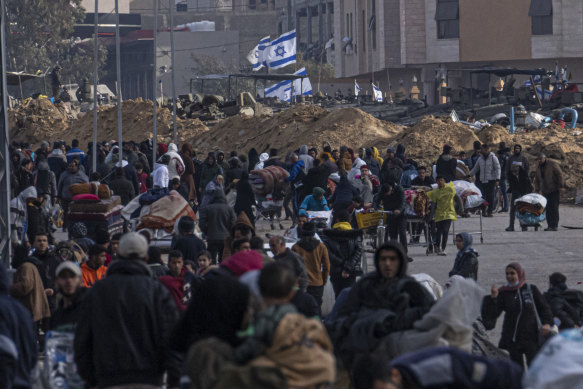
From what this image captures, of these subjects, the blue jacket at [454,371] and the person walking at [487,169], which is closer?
the blue jacket at [454,371]

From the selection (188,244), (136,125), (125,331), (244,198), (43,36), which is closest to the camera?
(125,331)

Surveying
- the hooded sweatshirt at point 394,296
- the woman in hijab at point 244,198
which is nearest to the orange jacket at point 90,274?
the hooded sweatshirt at point 394,296

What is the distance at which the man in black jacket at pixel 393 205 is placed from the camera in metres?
16.9

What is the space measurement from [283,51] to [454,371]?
58.2 meters

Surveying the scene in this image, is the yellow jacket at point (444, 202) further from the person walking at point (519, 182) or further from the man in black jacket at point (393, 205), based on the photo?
the person walking at point (519, 182)

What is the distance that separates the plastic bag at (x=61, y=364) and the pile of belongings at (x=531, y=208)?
47.9 ft

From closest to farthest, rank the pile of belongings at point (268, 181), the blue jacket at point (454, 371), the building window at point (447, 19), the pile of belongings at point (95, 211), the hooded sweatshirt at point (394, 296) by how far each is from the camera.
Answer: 1. the blue jacket at point (454, 371)
2. the hooded sweatshirt at point (394, 296)
3. the pile of belongings at point (95, 211)
4. the pile of belongings at point (268, 181)
5. the building window at point (447, 19)

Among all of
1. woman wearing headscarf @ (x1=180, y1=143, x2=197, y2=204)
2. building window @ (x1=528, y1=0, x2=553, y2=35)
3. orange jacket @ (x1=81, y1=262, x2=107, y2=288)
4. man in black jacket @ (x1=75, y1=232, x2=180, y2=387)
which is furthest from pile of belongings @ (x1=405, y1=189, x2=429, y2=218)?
building window @ (x1=528, y1=0, x2=553, y2=35)

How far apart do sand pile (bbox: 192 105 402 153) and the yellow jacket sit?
18.4 meters

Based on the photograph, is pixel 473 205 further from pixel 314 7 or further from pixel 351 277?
pixel 314 7

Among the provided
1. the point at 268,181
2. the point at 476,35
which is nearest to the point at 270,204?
the point at 268,181

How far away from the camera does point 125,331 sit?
6.27m

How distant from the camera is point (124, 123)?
47.6 metres

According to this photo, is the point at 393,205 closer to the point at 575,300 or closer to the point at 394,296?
the point at 575,300
